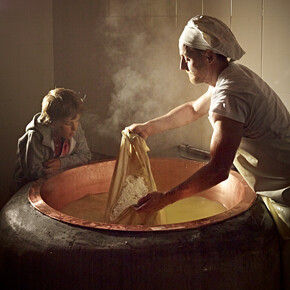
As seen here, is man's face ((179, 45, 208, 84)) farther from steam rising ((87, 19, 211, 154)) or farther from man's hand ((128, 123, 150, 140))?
steam rising ((87, 19, 211, 154))

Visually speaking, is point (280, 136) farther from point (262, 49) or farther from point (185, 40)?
point (262, 49)

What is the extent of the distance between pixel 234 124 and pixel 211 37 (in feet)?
1.59

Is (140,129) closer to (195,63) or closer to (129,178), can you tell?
(129,178)

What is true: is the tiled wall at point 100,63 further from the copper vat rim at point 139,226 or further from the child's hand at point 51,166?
the copper vat rim at point 139,226

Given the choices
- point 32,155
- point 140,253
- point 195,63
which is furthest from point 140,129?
point 140,253

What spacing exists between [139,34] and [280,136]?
2400 millimetres

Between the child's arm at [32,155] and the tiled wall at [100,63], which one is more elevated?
the tiled wall at [100,63]

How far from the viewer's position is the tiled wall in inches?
172

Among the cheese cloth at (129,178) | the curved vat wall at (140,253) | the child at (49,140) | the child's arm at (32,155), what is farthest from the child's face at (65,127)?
the curved vat wall at (140,253)

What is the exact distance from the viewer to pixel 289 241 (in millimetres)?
2309

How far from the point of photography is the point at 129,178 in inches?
113

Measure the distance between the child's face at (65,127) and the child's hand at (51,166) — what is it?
20cm

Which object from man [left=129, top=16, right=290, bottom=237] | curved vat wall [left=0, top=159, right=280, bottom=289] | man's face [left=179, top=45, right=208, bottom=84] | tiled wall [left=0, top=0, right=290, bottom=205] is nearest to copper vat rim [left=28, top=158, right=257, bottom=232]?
curved vat wall [left=0, top=159, right=280, bottom=289]

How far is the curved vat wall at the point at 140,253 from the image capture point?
79.1 inches
